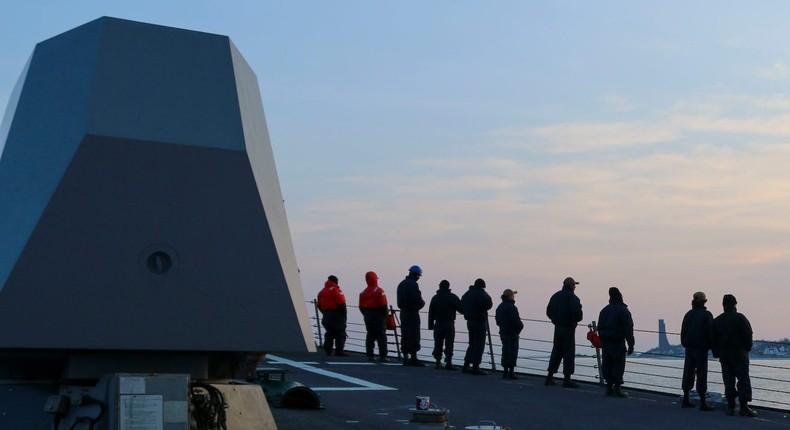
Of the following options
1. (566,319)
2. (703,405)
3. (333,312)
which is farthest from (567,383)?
(333,312)

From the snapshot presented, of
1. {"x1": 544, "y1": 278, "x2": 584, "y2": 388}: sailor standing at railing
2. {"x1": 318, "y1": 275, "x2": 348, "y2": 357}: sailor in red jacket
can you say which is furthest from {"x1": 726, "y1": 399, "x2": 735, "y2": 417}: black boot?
{"x1": 318, "y1": 275, "x2": 348, "y2": 357}: sailor in red jacket

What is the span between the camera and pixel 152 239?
5.66m

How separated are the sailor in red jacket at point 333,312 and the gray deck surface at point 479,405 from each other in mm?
2421

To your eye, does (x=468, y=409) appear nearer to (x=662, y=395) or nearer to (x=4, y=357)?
(x=662, y=395)

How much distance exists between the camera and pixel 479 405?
15016 mm

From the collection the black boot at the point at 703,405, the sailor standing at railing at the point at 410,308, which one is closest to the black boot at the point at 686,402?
the black boot at the point at 703,405

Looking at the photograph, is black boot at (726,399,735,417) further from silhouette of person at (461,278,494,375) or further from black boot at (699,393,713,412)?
silhouette of person at (461,278,494,375)

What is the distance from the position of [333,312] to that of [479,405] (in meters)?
8.46

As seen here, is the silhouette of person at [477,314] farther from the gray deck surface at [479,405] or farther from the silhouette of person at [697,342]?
the silhouette of person at [697,342]

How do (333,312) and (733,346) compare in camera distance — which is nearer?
(733,346)

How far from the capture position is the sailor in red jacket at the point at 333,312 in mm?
22812

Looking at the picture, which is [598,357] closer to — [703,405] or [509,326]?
[509,326]

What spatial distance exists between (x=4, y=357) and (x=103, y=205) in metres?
1.10

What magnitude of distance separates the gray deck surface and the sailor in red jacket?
95.3 inches
